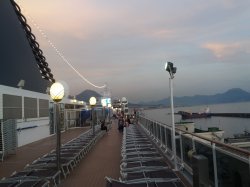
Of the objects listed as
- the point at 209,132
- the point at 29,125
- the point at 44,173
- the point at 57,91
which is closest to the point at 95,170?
the point at 44,173

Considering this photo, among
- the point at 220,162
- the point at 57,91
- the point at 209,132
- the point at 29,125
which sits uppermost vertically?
the point at 57,91

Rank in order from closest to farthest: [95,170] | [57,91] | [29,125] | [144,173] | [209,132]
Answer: [144,173], [57,91], [95,170], [29,125], [209,132]

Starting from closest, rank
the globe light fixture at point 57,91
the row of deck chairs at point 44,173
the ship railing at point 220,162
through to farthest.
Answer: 1. the ship railing at point 220,162
2. the row of deck chairs at point 44,173
3. the globe light fixture at point 57,91

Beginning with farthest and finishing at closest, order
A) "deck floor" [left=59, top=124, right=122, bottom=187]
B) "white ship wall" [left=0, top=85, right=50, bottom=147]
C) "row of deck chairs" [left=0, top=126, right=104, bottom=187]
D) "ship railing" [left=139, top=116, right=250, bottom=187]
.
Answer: "white ship wall" [left=0, top=85, right=50, bottom=147] < "deck floor" [left=59, top=124, right=122, bottom=187] < "row of deck chairs" [left=0, top=126, right=104, bottom=187] < "ship railing" [left=139, top=116, right=250, bottom=187]

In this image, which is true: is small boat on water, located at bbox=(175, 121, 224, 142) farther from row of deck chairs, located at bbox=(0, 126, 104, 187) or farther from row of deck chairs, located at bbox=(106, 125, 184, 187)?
row of deck chairs, located at bbox=(106, 125, 184, 187)

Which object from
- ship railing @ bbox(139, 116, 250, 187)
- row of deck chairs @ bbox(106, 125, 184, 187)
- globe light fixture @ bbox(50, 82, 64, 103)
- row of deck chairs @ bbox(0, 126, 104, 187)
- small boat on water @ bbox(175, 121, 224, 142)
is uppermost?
globe light fixture @ bbox(50, 82, 64, 103)

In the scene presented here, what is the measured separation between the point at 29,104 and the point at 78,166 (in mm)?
8127

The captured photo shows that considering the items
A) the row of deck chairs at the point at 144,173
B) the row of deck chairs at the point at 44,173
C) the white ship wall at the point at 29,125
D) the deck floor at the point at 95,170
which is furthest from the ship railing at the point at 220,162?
the white ship wall at the point at 29,125

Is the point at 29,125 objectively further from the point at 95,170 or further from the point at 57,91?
the point at 57,91

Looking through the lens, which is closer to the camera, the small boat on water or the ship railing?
the ship railing

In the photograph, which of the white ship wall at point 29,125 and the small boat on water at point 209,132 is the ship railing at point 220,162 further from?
the small boat on water at point 209,132

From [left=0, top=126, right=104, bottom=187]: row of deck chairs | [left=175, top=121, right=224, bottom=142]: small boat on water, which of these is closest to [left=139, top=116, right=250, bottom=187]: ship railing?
[left=0, top=126, right=104, bottom=187]: row of deck chairs

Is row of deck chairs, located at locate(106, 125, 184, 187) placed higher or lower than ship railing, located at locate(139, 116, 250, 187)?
lower

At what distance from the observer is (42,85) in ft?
72.3
